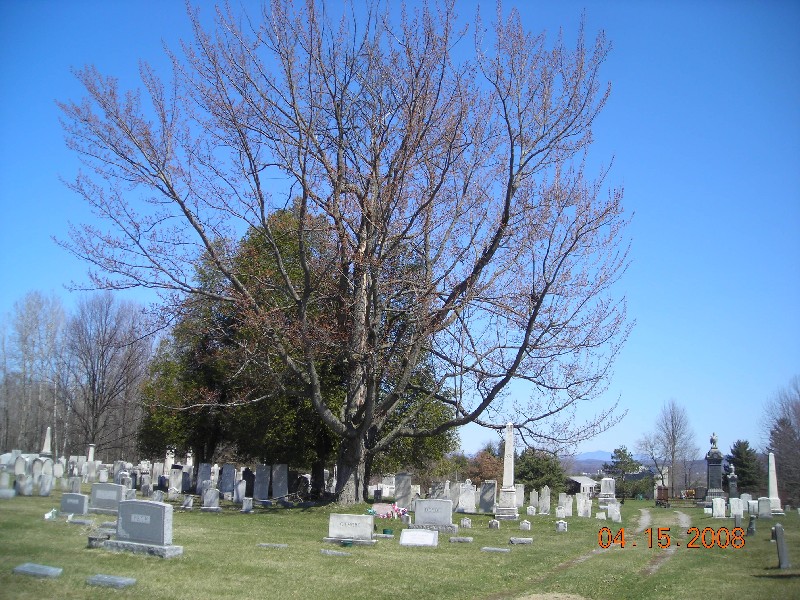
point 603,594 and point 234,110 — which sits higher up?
point 234,110

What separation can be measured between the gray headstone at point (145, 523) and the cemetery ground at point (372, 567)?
0.35 metres

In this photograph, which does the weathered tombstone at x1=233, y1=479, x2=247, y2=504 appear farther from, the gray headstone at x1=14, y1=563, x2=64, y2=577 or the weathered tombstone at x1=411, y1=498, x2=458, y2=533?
the gray headstone at x1=14, y1=563, x2=64, y2=577

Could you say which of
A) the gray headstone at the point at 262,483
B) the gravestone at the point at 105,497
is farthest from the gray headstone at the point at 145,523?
the gray headstone at the point at 262,483

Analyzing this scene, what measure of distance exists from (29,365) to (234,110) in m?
36.2

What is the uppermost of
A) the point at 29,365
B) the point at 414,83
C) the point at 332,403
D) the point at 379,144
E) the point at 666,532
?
the point at 414,83

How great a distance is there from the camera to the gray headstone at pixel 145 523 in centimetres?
1037

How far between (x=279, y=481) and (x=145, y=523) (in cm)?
1321

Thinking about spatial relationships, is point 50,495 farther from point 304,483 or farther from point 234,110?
point 234,110

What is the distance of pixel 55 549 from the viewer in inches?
402

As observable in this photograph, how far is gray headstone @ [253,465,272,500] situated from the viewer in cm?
2272

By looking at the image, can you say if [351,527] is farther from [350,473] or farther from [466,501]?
[466,501]

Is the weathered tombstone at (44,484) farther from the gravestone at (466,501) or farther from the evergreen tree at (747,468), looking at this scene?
the evergreen tree at (747,468)

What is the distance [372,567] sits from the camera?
10.7m

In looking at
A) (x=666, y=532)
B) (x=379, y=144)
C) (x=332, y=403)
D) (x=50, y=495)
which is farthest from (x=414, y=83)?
(x=50, y=495)
